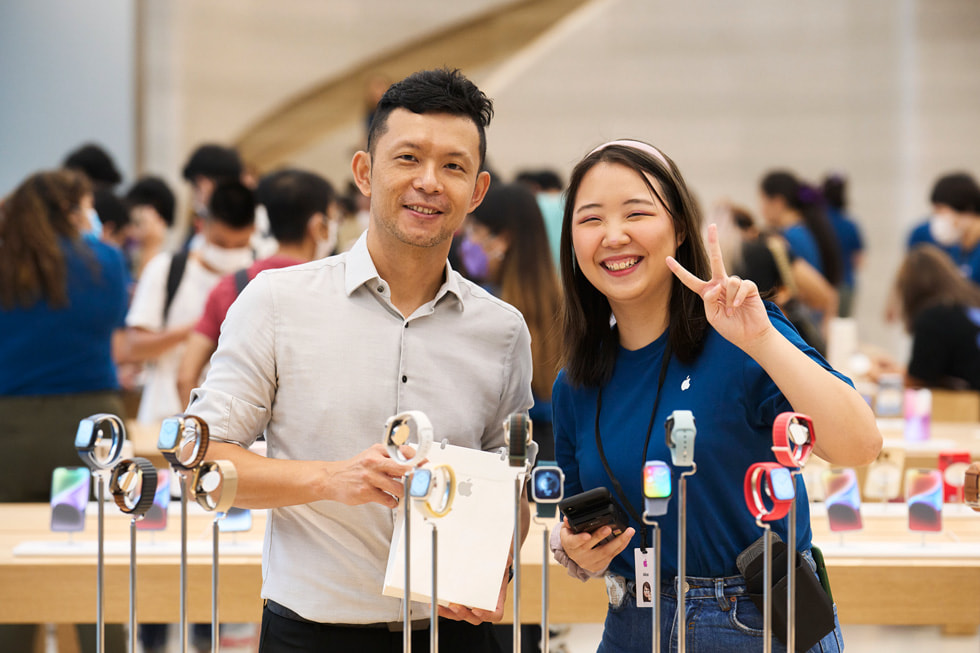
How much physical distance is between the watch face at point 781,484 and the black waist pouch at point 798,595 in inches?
7.6

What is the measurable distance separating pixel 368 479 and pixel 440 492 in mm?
162

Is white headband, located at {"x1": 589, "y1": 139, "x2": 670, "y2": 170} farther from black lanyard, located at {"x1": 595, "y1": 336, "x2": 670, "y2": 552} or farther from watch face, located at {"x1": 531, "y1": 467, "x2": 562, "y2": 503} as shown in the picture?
watch face, located at {"x1": 531, "y1": 467, "x2": 562, "y2": 503}

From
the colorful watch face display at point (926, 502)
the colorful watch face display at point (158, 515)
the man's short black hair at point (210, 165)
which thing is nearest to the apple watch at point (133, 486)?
the colorful watch face display at point (158, 515)

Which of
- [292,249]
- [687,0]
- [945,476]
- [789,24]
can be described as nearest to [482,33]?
[687,0]

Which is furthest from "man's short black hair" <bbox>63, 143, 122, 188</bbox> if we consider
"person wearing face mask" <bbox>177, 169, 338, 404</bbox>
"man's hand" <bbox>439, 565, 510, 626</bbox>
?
"man's hand" <bbox>439, 565, 510, 626</bbox>

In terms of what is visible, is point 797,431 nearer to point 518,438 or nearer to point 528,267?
point 518,438

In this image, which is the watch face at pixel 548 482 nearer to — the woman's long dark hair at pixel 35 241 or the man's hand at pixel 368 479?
the man's hand at pixel 368 479

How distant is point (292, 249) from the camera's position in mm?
3039

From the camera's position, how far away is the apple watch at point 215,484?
4.07 feet

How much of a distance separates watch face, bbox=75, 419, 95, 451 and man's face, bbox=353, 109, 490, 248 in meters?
0.52

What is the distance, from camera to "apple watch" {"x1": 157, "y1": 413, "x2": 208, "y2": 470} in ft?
4.08

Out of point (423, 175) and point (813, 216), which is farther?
point (813, 216)

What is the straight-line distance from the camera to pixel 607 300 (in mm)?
1643

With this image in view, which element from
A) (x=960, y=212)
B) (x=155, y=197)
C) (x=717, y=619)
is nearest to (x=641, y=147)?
(x=717, y=619)
